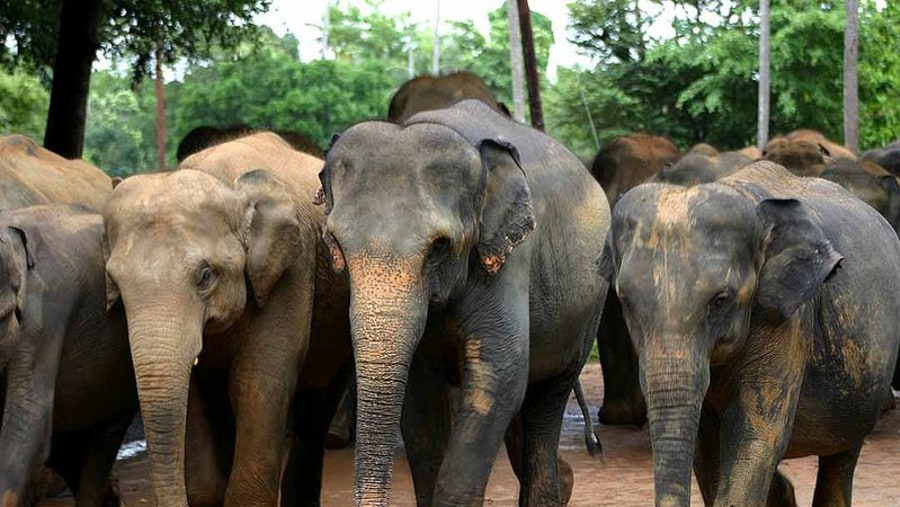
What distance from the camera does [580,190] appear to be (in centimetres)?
898

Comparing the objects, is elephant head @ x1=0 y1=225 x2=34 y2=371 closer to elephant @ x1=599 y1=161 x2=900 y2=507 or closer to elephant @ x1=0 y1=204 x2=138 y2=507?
elephant @ x1=0 y1=204 x2=138 y2=507

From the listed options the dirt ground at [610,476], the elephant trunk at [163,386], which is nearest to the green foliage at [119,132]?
the dirt ground at [610,476]

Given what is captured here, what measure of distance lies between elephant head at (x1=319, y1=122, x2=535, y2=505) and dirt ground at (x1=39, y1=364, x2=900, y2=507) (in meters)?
2.93

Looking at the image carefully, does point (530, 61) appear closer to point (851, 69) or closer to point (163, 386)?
point (851, 69)

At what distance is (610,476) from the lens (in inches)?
445

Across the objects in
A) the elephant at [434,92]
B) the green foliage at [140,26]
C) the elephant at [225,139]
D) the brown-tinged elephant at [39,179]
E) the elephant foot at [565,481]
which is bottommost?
the elephant foot at [565,481]

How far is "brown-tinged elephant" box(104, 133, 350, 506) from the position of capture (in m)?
7.32

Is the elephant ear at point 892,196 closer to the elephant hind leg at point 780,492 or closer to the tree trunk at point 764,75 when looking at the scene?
the elephant hind leg at point 780,492

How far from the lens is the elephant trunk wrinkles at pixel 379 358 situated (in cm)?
689

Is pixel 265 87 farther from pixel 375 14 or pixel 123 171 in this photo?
pixel 375 14

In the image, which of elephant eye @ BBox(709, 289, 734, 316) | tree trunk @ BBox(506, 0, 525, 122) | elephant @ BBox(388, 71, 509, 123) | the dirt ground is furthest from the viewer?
tree trunk @ BBox(506, 0, 525, 122)

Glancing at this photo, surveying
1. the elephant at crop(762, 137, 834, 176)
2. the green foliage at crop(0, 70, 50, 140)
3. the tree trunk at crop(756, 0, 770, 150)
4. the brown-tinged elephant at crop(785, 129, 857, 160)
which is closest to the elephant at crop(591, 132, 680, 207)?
the elephant at crop(762, 137, 834, 176)

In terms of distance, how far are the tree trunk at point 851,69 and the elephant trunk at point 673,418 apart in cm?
1766

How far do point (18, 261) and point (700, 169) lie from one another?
208 inches
